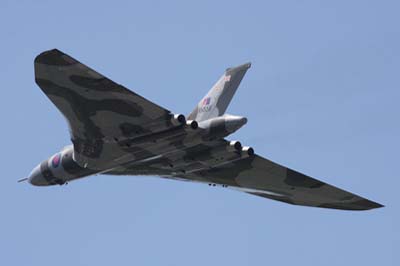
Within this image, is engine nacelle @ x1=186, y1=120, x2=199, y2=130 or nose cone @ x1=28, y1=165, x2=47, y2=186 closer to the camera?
engine nacelle @ x1=186, y1=120, x2=199, y2=130

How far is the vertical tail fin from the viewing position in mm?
43531

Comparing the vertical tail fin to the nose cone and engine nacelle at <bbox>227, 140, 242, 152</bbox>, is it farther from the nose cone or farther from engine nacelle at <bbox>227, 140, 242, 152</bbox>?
the nose cone

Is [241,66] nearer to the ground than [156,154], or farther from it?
farther from it

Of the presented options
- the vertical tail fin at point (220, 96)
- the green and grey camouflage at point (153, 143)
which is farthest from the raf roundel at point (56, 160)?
the vertical tail fin at point (220, 96)

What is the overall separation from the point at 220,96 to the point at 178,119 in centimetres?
377

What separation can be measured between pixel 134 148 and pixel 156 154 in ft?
3.58

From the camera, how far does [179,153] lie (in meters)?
44.1

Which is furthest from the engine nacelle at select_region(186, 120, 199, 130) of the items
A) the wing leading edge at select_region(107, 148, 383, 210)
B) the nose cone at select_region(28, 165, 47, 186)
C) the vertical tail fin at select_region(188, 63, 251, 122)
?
the nose cone at select_region(28, 165, 47, 186)

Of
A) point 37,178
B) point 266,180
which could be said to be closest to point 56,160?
point 37,178

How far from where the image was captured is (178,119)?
133 feet

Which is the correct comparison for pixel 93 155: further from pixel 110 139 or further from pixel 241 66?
pixel 241 66

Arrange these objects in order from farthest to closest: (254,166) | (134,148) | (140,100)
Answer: (254,166), (134,148), (140,100)

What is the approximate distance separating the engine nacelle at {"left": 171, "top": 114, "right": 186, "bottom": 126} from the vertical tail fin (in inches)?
117

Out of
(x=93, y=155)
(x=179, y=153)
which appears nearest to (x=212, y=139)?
(x=179, y=153)
